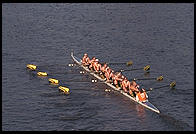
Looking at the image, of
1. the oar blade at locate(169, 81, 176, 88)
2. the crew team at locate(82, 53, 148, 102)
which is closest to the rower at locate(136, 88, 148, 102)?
the crew team at locate(82, 53, 148, 102)

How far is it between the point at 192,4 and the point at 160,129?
87115 millimetres

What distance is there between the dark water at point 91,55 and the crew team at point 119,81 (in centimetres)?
126

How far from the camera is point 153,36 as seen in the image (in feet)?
309

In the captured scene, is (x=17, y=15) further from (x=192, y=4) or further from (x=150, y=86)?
(x=150, y=86)

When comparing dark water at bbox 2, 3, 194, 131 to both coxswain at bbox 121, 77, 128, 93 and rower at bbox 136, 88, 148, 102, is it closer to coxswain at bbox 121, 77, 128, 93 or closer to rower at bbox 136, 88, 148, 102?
rower at bbox 136, 88, 148, 102

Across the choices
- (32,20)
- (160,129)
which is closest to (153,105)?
(160,129)

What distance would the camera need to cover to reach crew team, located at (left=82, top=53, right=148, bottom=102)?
55741 mm

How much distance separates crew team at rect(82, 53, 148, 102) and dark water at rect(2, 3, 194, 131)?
4.12 feet

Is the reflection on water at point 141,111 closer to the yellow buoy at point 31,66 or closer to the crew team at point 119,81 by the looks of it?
the crew team at point 119,81

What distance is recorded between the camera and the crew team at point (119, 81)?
55.7m

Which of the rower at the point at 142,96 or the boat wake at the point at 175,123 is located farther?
the rower at the point at 142,96

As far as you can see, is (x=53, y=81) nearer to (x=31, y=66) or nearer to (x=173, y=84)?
(x=31, y=66)

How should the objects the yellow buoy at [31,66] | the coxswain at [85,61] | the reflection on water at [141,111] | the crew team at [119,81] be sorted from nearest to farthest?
the reflection on water at [141,111], the crew team at [119,81], the yellow buoy at [31,66], the coxswain at [85,61]

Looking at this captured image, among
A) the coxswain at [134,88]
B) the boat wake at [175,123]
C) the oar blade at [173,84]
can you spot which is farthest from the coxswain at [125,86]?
the boat wake at [175,123]
